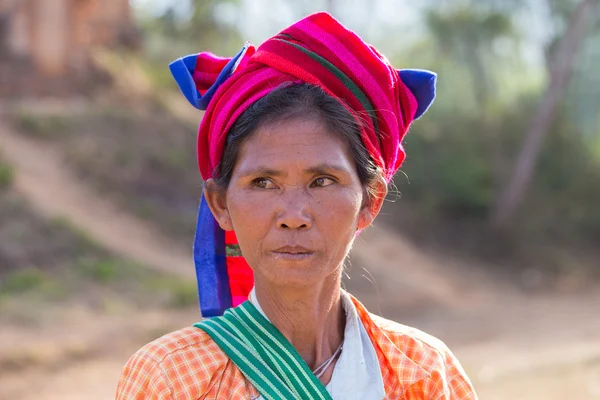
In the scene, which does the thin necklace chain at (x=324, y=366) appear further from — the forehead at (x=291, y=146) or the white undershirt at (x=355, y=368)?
the forehead at (x=291, y=146)

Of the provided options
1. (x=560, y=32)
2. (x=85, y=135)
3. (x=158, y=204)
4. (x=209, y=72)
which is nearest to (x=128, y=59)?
(x=85, y=135)

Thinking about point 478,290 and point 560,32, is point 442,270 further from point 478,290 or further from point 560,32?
point 560,32

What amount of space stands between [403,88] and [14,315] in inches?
292

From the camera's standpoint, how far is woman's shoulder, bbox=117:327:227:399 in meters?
1.52

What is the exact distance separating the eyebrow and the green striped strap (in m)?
0.30

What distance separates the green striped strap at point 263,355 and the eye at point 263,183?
0.89ft

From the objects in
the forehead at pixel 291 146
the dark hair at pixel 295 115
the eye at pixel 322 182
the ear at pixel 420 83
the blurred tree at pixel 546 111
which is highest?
the blurred tree at pixel 546 111

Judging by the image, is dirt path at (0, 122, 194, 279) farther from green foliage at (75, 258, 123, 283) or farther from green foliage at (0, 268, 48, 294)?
green foliage at (0, 268, 48, 294)

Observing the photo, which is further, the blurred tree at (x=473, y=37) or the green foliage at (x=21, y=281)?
the blurred tree at (x=473, y=37)

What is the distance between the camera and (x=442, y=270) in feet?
46.6

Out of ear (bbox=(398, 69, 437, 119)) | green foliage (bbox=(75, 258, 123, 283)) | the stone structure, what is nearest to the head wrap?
A: ear (bbox=(398, 69, 437, 119))

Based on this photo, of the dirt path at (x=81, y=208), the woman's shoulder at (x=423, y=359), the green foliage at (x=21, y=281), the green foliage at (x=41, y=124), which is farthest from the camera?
the green foliage at (x=41, y=124)

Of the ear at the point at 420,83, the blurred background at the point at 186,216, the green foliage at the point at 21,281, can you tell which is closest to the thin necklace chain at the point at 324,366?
the ear at the point at 420,83

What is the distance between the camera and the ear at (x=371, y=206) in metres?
1.79
